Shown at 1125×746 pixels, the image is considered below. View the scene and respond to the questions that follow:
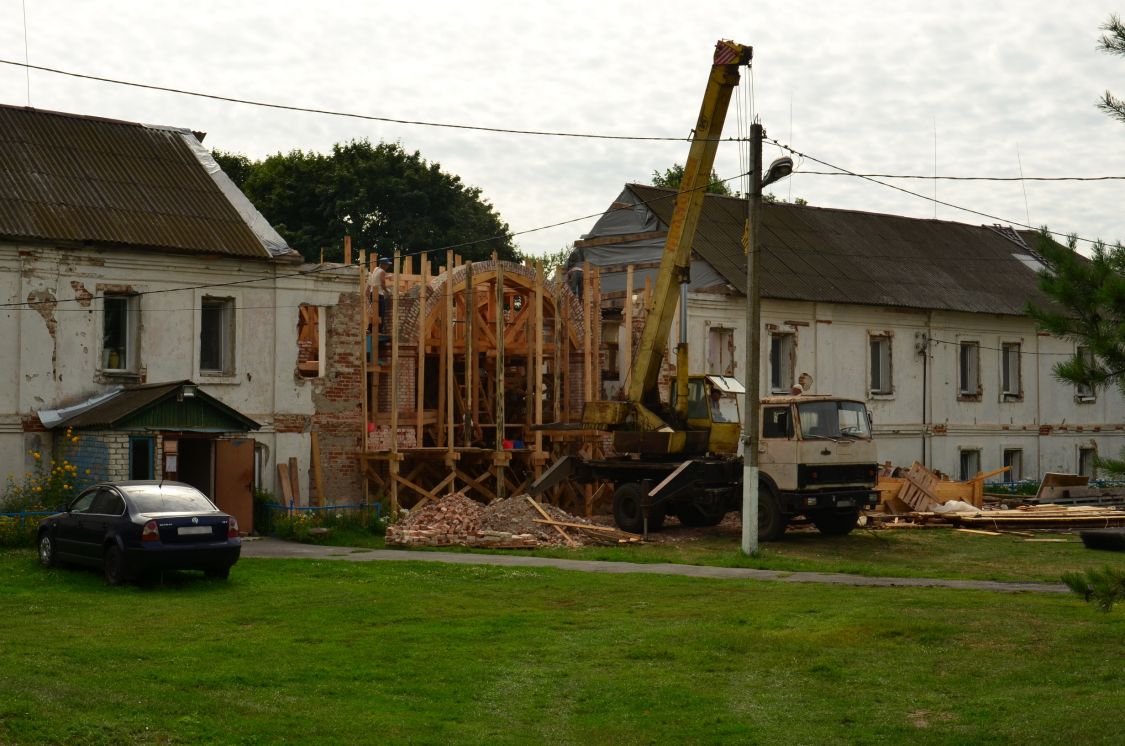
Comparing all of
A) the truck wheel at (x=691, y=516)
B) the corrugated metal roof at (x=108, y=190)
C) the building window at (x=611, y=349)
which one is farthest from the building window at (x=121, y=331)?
the building window at (x=611, y=349)

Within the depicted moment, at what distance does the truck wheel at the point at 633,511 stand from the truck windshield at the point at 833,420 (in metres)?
3.29

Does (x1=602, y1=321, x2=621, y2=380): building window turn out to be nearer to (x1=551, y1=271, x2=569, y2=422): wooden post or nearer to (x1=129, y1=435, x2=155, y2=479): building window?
(x1=551, y1=271, x2=569, y2=422): wooden post

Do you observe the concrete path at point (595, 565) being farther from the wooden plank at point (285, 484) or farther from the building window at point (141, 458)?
the wooden plank at point (285, 484)

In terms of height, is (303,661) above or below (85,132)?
below

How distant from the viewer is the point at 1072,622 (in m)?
14.7

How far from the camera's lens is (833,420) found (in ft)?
84.7

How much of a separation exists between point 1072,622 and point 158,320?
18.9m

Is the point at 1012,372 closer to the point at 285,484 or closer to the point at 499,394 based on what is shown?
the point at 499,394

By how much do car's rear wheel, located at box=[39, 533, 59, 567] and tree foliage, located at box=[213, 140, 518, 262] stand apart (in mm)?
35120

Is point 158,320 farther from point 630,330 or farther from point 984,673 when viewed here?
point 984,673

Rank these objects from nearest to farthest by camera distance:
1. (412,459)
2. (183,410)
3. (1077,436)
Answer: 1. (183,410)
2. (412,459)
3. (1077,436)

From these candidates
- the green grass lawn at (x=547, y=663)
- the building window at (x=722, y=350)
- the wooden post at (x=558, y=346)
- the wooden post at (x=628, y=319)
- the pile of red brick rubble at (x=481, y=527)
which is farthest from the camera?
the building window at (x=722, y=350)

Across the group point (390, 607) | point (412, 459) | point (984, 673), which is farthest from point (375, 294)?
point (984, 673)

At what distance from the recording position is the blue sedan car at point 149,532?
1764 centimetres
